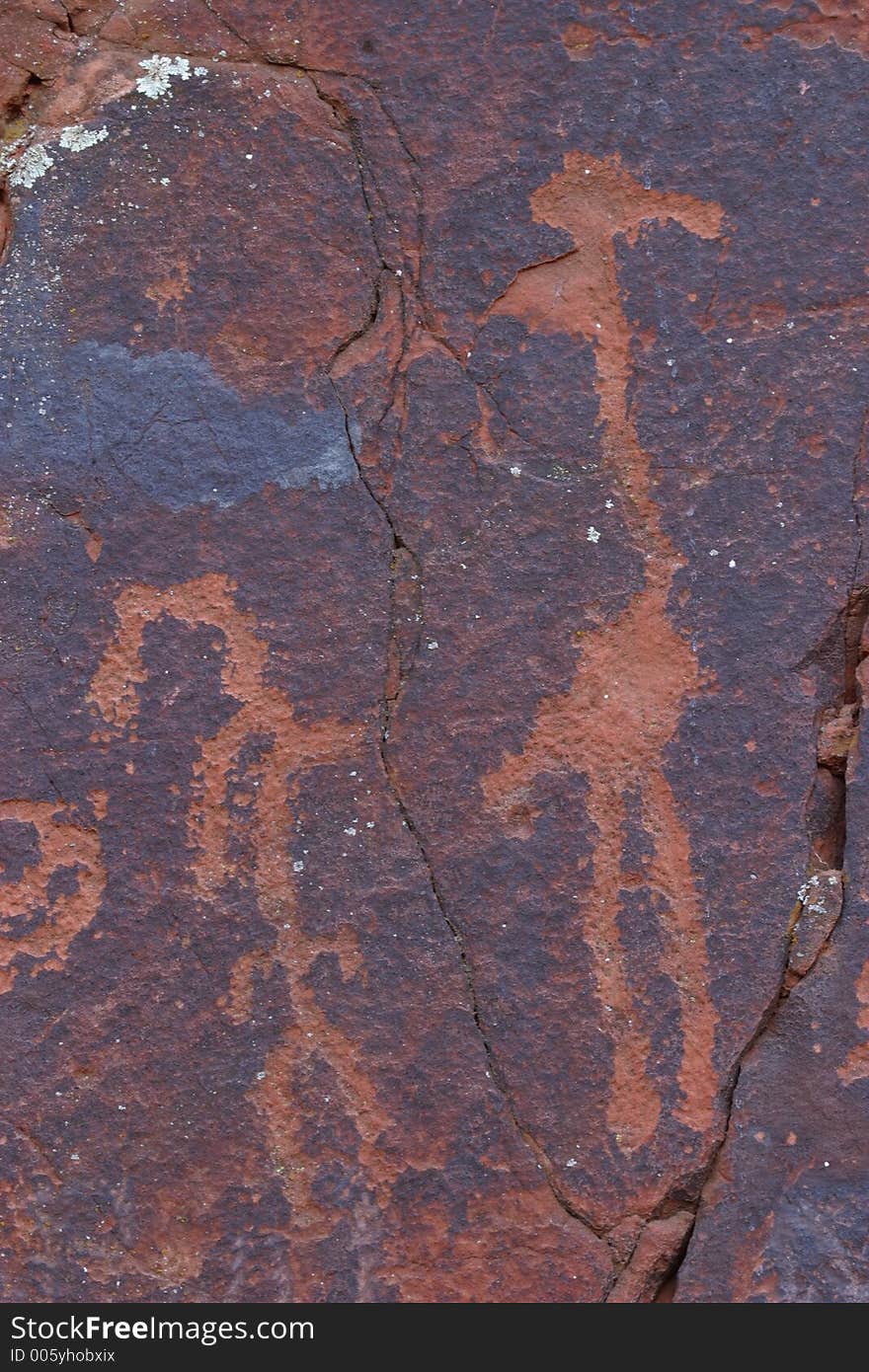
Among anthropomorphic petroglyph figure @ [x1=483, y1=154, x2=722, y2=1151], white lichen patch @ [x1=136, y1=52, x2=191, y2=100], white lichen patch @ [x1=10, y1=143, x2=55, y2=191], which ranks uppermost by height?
white lichen patch @ [x1=136, y1=52, x2=191, y2=100]

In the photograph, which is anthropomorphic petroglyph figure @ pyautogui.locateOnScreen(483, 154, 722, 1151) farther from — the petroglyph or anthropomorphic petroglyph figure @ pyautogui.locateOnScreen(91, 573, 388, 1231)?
the petroglyph

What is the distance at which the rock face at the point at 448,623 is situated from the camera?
141 centimetres

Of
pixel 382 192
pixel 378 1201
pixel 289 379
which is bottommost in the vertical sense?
pixel 378 1201

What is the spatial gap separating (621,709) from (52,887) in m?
0.72

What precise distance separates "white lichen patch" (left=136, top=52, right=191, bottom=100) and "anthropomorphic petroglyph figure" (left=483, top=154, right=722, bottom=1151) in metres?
0.46

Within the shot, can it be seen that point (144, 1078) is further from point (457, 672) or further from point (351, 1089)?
point (457, 672)

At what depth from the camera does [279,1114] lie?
1406mm

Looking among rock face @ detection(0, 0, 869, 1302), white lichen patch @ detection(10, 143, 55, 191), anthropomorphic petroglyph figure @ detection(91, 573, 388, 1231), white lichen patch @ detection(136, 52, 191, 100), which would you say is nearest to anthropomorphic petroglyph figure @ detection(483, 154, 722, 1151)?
rock face @ detection(0, 0, 869, 1302)

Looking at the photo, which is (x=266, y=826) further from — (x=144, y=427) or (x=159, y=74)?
(x=159, y=74)

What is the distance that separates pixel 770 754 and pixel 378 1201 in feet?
2.36

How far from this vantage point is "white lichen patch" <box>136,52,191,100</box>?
4.66 ft

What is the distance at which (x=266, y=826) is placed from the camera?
1.41 m

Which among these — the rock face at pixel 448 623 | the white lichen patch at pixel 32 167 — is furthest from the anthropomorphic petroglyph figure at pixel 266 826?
the white lichen patch at pixel 32 167

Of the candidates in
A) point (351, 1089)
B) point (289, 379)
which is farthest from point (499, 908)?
point (289, 379)
